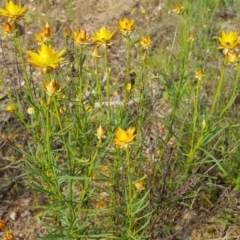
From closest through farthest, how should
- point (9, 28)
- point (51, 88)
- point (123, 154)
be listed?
point (51, 88) → point (9, 28) → point (123, 154)

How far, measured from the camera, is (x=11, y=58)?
3.33 meters

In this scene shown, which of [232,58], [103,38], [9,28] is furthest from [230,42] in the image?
[9,28]

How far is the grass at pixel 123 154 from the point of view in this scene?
146 centimetres

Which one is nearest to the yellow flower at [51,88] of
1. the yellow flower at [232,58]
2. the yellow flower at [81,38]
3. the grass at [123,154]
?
the grass at [123,154]

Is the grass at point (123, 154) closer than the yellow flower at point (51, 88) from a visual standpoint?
No

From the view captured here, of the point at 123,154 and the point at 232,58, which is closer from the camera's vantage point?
the point at 232,58

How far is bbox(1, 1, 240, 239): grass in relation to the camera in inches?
57.5

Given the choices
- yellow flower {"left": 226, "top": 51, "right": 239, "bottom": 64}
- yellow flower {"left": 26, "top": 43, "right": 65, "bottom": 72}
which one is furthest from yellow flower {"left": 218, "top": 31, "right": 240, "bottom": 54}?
yellow flower {"left": 26, "top": 43, "right": 65, "bottom": 72}

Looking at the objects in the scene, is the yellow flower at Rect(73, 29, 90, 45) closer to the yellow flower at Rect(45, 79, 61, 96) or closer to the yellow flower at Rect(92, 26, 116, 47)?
the yellow flower at Rect(92, 26, 116, 47)

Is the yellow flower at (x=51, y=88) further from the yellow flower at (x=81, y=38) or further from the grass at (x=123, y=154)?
the yellow flower at (x=81, y=38)

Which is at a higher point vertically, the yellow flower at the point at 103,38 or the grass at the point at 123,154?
the yellow flower at the point at 103,38

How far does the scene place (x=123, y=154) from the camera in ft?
5.94

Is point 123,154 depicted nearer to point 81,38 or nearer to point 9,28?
point 81,38

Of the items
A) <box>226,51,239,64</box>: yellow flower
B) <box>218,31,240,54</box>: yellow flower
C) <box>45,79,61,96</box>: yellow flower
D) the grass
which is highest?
<box>45,79,61,96</box>: yellow flower
